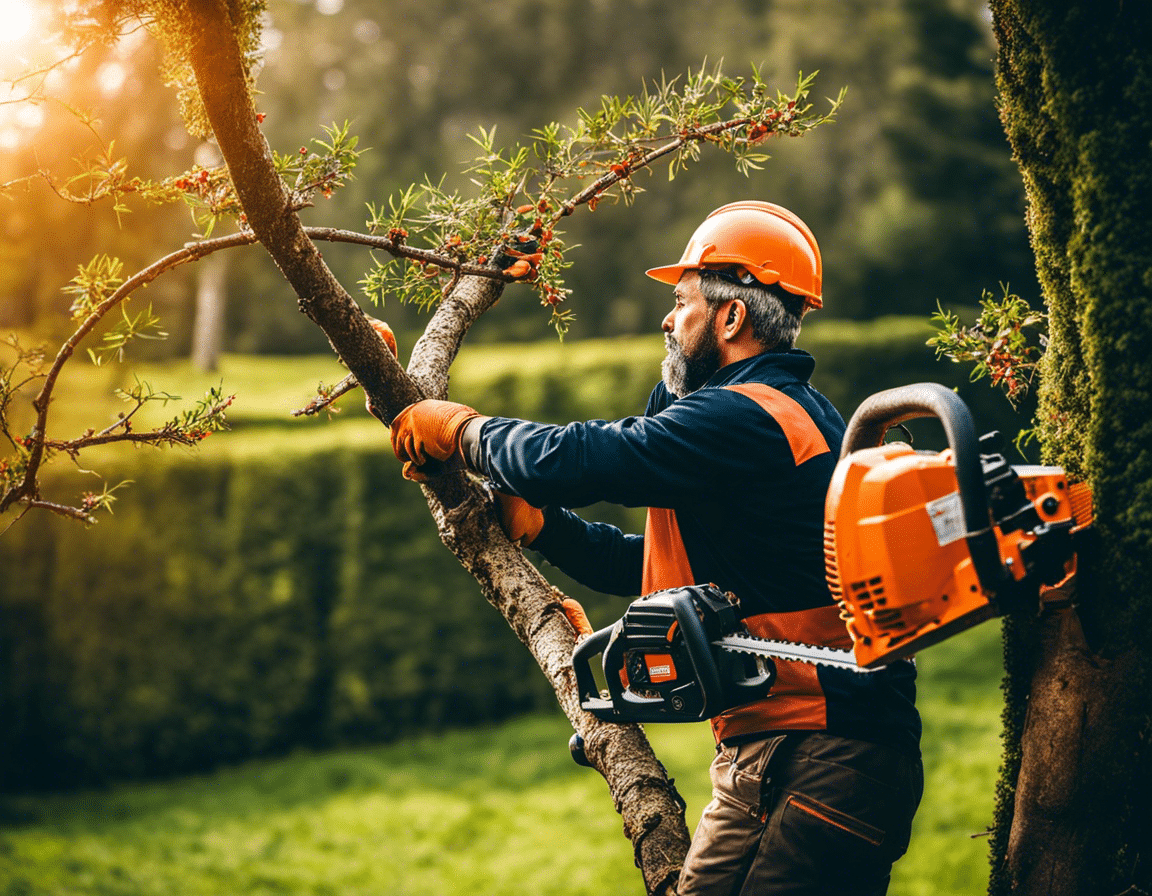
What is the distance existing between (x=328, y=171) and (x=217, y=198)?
253mm

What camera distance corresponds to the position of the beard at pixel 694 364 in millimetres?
2326

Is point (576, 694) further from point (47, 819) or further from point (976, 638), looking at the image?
point (976, 638)

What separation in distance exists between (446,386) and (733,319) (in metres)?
0.77

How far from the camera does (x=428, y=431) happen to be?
2215 mm

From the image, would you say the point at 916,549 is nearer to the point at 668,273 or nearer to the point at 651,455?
the point at 651,455

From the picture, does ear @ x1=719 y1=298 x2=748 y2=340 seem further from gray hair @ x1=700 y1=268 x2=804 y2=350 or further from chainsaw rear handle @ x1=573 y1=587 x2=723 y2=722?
chainsaw rear handle @ x1=573 y1=587 x2=723 y2=722

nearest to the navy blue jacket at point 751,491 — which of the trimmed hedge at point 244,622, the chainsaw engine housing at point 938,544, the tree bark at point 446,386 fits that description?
the tree bark at point 446,386

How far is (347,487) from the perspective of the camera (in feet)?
28.1

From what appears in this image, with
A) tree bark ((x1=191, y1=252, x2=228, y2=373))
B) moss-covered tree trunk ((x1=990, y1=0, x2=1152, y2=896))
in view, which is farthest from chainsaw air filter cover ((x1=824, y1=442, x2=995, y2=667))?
tree bark ((x1=191, y1=252, x2=228, y2=373))

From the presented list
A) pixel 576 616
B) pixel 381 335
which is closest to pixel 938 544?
pixel 576 616

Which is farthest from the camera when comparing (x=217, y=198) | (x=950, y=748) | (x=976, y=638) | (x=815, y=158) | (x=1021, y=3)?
(x=815, y=158)

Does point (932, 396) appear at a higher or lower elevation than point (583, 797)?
higher

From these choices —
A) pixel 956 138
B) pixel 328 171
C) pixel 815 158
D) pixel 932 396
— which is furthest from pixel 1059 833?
pixel 815 158

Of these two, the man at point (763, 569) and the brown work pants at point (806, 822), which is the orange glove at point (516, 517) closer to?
the man at point (763, 569)
